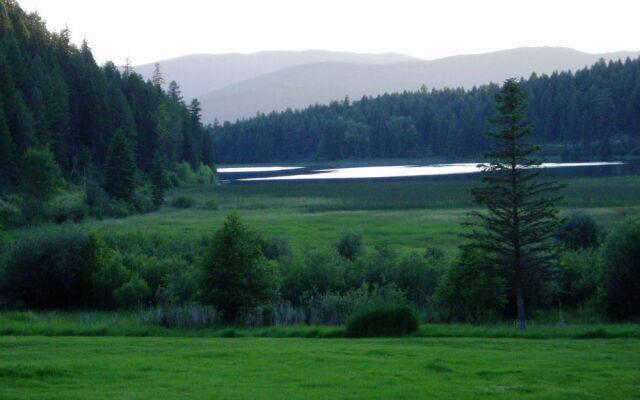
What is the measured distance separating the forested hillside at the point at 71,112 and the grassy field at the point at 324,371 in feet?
207

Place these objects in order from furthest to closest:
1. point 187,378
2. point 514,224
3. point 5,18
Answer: point 5,18 → point 514,224 → point 187,378

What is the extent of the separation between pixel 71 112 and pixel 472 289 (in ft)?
293

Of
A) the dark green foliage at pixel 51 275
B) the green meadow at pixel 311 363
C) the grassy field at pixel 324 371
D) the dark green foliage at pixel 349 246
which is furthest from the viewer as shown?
the dark green foliage at pixel 349 246

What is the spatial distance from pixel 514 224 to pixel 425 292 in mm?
7539

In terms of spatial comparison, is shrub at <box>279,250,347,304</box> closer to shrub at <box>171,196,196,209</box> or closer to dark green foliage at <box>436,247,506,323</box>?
dark green foliage at <box>436,247,506,323</box>

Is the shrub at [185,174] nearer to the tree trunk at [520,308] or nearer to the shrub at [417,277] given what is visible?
the shrub at [417,277]

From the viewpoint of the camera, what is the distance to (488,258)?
3147cm

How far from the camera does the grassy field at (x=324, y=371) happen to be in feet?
44.4

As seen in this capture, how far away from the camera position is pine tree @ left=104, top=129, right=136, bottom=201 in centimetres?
8831

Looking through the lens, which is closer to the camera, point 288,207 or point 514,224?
point 514,224

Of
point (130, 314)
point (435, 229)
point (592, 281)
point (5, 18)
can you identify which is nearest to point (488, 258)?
point (592, 281)

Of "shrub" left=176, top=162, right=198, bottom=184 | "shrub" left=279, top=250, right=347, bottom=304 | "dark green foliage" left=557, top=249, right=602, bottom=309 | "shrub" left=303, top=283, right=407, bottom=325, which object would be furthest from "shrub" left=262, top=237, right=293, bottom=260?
"shrub" left=176, top=162, right=198, bottom=184

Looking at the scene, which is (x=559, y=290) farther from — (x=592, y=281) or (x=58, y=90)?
(x=58, y=90)

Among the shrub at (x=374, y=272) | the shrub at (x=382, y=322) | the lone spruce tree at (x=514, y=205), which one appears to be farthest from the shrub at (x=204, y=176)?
the shrub at (x=382, y=322)
